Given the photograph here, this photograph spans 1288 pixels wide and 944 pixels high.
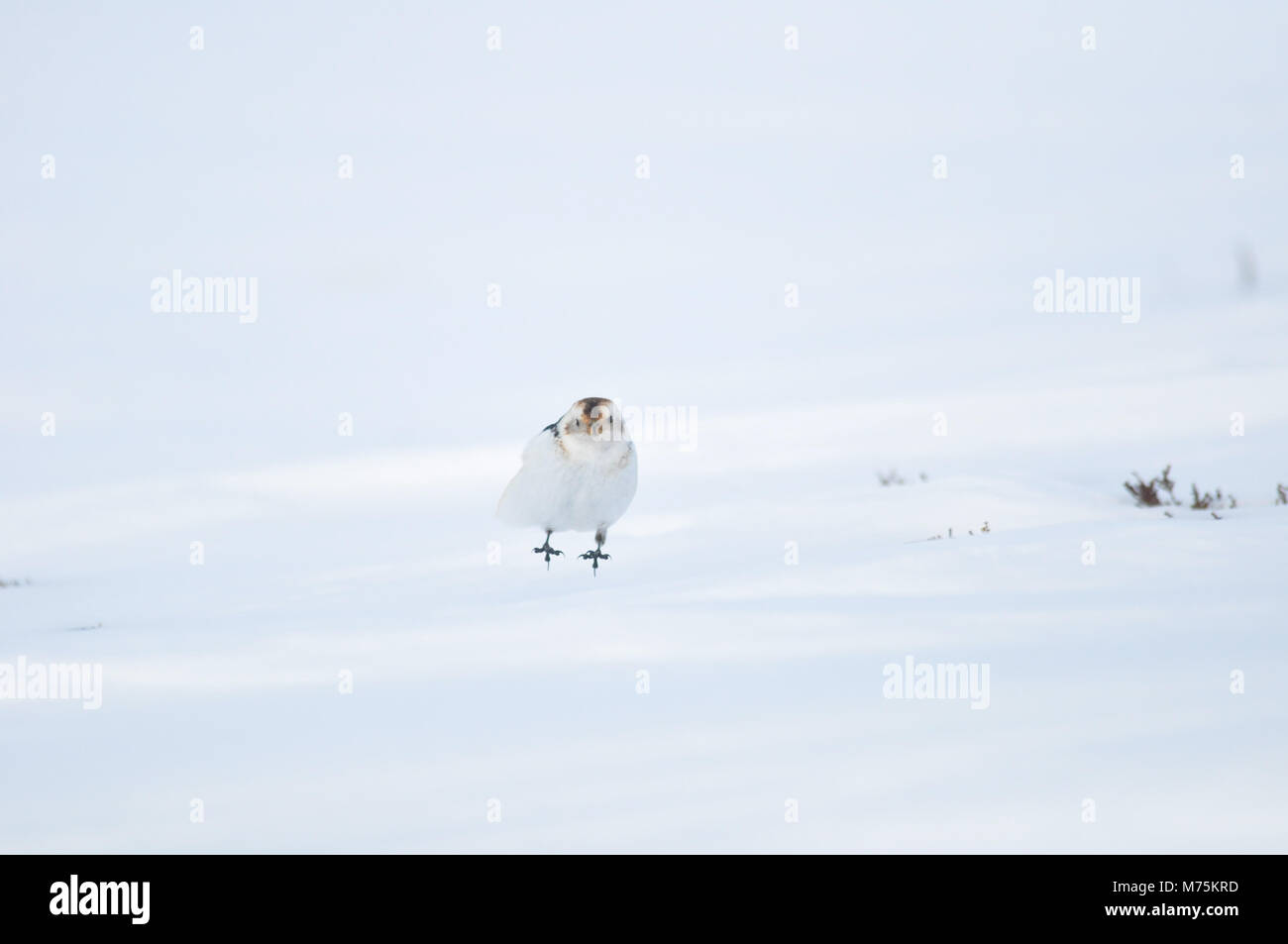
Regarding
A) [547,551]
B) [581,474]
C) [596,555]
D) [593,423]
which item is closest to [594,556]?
[596,555]

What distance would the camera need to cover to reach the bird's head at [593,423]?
586 centimetres

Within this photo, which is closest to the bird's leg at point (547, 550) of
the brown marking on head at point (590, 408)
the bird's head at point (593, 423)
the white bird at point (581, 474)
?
the white bird at point (581, 474)

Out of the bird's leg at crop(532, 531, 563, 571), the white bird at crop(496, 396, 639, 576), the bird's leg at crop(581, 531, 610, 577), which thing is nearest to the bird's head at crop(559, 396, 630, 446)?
the white bird at crop(496, 396, 639, 576)

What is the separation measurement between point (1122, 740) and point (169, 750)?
228 centimetres

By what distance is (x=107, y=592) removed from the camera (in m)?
6.58

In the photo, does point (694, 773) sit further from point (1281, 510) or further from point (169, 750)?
point (1281, 510)

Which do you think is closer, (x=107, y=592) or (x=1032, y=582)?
(x=1032, y=582)

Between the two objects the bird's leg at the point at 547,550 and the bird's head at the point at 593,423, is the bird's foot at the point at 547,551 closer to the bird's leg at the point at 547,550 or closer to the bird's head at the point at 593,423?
the bird's leg at the point at 547,550

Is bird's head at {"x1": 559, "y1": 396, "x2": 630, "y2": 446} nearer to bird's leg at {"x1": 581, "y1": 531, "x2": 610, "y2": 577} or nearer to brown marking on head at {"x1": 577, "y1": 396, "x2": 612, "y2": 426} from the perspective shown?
brown marking on head at {"x1": 577, "y1": 396, "x2": 612, "y2": 426}

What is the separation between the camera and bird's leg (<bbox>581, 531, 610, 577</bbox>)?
19.7 feet

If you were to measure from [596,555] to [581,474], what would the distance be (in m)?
0.42

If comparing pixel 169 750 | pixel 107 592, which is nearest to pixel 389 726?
pixel 169 750

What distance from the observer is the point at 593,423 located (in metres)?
5.86

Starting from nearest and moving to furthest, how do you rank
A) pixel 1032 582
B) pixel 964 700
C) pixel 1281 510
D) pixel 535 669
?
pixel 964 700
pixel 535 669
pixel 1032 582
pixel 1281 510
